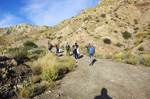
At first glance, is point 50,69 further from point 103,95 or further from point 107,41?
point 107,41

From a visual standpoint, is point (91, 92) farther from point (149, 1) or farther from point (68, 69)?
point (149, 1)

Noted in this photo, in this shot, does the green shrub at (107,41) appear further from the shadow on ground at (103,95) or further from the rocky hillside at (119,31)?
the shadow on ground at (103,95)

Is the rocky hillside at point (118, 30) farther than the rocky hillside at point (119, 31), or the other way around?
the rocky hillside at point (118, 30)

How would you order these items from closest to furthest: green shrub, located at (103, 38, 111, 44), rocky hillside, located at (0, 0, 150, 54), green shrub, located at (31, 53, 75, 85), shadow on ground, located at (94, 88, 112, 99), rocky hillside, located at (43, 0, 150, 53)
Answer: shadow on ground, located at (94, 88, 112, 99) → green shrub, located at (31, 53, 75, 85) → rocky hillside, located at (0, 0, 150, 54) → rocky hillside, located at (43, 0, 150, 53) → green shrub, located at (103, 38, 111, 44)

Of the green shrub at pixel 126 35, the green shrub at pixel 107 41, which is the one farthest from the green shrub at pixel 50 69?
the green shrub at pixel 126 35

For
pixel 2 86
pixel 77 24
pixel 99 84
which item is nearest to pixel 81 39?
pixel 77 24

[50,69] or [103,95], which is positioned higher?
[50,69]

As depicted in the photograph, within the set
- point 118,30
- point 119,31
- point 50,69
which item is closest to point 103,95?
point 50,69

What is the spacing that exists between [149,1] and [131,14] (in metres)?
9.48

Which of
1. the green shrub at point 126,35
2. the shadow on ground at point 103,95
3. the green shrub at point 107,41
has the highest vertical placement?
the green shrub at point 126,35

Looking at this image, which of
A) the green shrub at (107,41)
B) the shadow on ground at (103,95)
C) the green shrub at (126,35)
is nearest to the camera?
the shadow on ground at (103,95)

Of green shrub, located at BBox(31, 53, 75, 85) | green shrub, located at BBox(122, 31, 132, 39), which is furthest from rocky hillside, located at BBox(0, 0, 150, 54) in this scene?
green shrub, located at BBox(31, 53, 75, 85)

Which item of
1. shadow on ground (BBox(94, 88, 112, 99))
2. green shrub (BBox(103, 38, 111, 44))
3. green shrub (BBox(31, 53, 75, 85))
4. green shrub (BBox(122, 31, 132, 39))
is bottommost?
shadow on ground (BBox(94, 88, 112, 99))

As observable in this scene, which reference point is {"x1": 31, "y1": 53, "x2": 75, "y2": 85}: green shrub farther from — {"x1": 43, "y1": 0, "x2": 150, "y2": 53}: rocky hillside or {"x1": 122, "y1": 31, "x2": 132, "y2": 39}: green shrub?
{"x1": 122, "y1": 31, "x2": 132, "y2": 39}: green shrub
